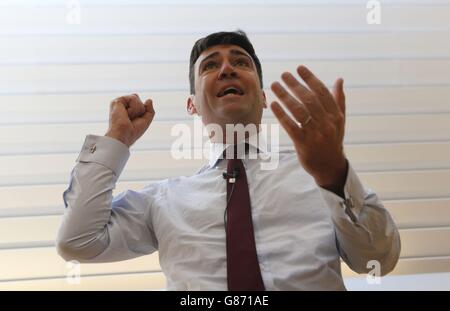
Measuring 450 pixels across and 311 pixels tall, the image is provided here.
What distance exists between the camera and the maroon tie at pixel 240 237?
52.5 inches

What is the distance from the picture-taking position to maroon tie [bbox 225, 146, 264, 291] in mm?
1334

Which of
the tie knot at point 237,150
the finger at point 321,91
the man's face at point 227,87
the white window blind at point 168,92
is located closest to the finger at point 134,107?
the man's face at point 227,87

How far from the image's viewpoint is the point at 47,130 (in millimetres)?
2133

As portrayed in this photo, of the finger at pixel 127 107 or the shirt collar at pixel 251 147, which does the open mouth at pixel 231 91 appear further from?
the finger at pixel 127 107

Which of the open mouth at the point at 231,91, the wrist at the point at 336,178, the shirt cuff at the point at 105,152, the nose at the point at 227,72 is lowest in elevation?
the wrist at the point at 336,178

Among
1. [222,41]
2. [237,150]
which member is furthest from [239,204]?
[222,41]

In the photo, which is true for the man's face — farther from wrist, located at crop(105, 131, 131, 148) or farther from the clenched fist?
wrist, located at crop(105, 131, 131, 148)

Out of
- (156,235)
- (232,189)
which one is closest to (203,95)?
(232,189)

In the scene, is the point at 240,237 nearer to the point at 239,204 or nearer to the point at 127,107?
the point at 239,204

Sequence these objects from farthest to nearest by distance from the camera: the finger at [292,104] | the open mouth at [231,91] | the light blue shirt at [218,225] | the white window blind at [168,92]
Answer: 1. the white window blind at [168,92]
2. the open mouth at [231,91]
3. the light blue shirt at [218,225]
4. the finger at [292,104]

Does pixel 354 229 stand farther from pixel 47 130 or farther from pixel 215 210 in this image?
pixel 47 130

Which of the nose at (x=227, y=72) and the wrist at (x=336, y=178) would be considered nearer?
the wrist at (x=336, y=178)

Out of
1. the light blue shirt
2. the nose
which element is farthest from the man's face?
the light blue shirt

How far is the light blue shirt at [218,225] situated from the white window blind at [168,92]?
1.90ft
